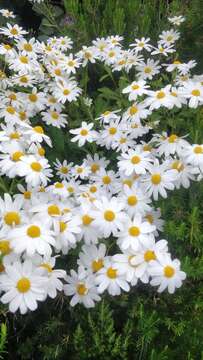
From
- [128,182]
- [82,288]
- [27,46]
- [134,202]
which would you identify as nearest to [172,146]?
[128,182]

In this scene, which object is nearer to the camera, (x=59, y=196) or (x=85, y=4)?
(x=59, y=196)

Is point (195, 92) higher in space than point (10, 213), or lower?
higher

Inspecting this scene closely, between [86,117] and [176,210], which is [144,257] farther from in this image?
[86,117]

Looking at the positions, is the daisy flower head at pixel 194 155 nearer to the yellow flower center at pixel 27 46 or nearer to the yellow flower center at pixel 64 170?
the yellow flower center at pixel 64 170


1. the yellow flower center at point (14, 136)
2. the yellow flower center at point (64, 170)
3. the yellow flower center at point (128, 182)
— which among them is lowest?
the yellow flower center at point (64, 170)

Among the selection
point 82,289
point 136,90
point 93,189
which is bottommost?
point 82,289

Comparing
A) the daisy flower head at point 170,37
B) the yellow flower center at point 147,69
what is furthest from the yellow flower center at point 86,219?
the daisy flower head at point 170,37

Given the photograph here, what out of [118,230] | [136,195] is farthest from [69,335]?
[136,195]

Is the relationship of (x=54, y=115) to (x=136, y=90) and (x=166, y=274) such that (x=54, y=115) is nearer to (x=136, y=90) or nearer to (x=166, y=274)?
(x=136, y=90)
